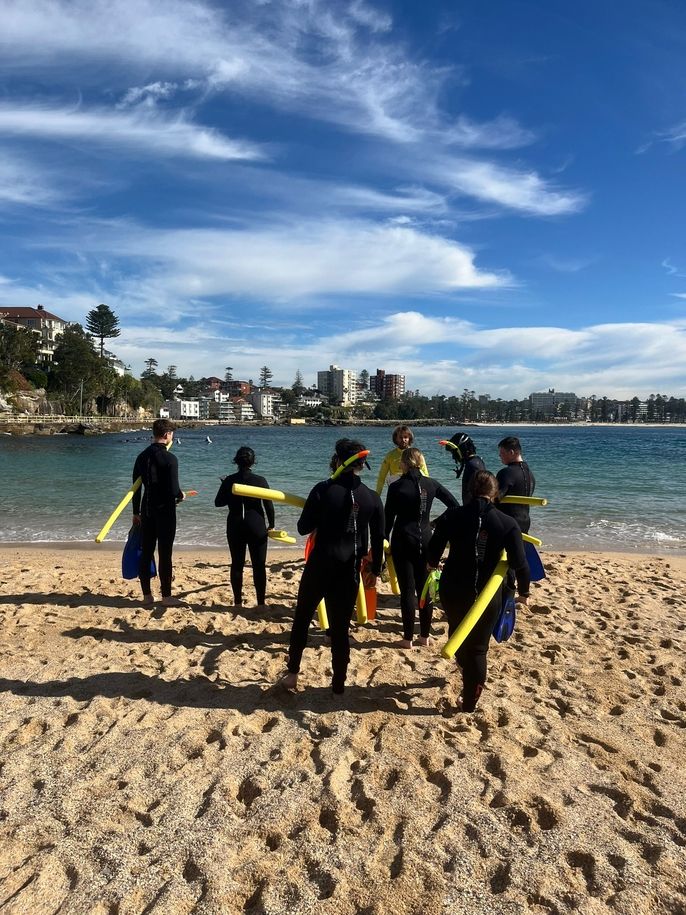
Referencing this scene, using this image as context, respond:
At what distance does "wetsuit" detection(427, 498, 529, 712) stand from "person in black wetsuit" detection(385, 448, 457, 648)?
1.08 metres

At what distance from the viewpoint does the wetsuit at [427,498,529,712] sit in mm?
3990

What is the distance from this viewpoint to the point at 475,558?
4.00 metres

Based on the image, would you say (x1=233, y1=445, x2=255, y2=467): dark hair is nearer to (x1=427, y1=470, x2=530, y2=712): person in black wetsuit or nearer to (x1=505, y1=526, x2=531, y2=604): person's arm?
(x1=427, y1=470, x2=530, y2=712): person in black wetsuit

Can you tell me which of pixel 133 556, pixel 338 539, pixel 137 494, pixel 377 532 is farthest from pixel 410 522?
pixel 133 556

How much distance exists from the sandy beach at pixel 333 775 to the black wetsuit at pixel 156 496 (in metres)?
0.95

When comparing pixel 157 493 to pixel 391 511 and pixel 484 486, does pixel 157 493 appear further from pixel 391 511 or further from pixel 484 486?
pixel 484 486

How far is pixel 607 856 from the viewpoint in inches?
113

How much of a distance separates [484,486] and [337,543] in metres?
1.13

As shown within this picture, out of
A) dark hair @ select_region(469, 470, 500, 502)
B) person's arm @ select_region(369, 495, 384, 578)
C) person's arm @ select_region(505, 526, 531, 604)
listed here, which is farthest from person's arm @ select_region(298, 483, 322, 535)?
person's arm @ select_region(505, 526, 531, 604)

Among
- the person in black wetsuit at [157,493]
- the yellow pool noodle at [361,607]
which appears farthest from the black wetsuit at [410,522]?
the person in black wetsuit at [157,493]

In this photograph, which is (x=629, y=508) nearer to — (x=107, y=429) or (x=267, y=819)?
(x=267, y=819)

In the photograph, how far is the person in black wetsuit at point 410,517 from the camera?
5.23 meters

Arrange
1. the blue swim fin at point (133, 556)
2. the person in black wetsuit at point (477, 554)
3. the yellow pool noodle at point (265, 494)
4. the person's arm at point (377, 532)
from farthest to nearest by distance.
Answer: the blue swim fin at point (133, 556)
the yellow pool noodle at point (265, 494)
the person's arm at point (377, 532)
the person in black wetsuit at point (477, 554)

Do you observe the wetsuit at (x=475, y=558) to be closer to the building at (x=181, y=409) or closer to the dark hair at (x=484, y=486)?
the dark hair at (x=484, y=486)
